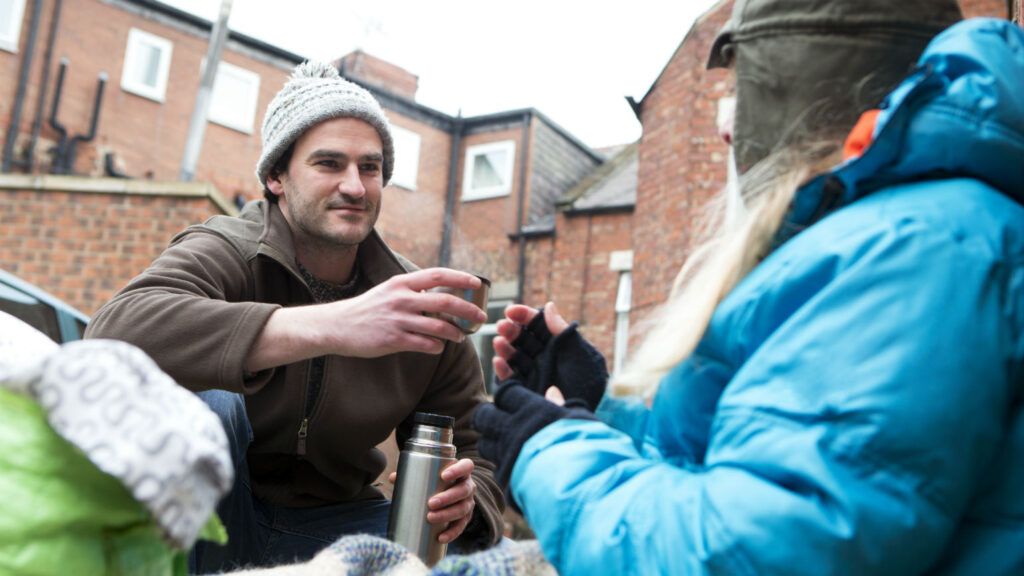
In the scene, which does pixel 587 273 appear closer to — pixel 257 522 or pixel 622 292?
pixel 622 292

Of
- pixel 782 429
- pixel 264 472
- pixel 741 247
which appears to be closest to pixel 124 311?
pixel 264 472

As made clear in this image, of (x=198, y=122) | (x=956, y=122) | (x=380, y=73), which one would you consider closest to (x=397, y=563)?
(x=956, y=122)

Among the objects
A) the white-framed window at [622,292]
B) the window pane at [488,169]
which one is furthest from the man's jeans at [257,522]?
the window pane at [488,169]

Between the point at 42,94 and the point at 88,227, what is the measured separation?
1080 centimetres

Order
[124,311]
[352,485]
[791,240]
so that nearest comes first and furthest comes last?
[791,240]
[124,311]
[352,485]

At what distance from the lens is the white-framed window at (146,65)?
18.5m

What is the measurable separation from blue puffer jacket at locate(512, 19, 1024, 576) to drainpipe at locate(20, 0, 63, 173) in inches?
724

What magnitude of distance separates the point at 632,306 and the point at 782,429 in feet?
38.6

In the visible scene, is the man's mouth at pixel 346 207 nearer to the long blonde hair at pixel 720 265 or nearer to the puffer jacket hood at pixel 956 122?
the long blonde hair at pixel 720 265

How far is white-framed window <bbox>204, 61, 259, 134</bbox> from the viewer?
65.0ft

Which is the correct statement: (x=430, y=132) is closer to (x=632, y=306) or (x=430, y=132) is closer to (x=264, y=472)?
(x=632, y=306)

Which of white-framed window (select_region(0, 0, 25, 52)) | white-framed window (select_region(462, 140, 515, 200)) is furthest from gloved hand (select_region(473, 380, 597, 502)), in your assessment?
white-framed window (select_region(462, 140, 515, 200))

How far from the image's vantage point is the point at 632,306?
12.8 meters

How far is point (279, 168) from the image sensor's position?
3.21 metres
